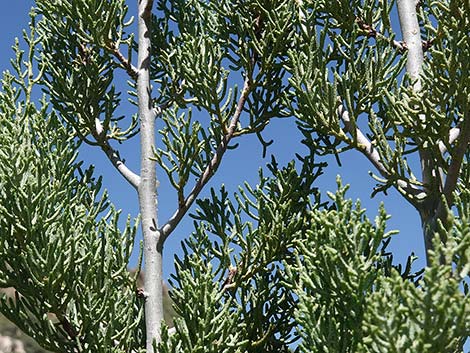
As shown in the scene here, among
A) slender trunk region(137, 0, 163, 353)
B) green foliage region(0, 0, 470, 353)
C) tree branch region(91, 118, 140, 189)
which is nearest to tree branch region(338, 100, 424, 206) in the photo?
green foliage region(0, 0, 470, 353)

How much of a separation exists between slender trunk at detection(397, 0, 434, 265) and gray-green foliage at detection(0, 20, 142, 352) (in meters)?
2.15

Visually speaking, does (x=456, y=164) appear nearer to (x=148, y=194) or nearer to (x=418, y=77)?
(x=418, y=77)

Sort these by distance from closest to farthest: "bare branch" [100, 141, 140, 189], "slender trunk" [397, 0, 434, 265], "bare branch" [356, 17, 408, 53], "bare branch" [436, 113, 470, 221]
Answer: "bare branch" [436, 113, 470, 221] < "slender trunk" [397, 0, 434, 265] < "bare branch" [356, 17, 408, 53] < "bare branch" [100, 141, 140, 189]

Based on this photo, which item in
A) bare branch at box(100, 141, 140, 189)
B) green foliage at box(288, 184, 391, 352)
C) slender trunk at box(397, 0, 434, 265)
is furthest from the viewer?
bare branch at box(100, 141, 140, 189)

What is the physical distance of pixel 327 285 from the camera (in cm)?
383

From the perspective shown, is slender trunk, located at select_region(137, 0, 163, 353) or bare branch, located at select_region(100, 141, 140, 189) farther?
bare branch, located at select_region(100, 141, 140, 189)

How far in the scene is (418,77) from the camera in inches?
198

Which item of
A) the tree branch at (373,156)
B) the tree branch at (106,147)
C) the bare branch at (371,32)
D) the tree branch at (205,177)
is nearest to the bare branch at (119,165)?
the tree branch at (106,147)

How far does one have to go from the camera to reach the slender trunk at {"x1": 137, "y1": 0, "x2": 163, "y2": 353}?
5341 millimetres

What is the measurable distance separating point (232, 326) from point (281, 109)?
187 cm

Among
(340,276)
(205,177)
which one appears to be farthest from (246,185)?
(340,276)

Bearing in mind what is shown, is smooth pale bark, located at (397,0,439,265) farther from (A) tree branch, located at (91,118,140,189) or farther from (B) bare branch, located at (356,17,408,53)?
(A) tree branch, located at (91,118,140,189)

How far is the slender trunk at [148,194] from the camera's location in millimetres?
5341

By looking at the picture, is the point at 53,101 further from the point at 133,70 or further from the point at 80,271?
the point at 80,271
